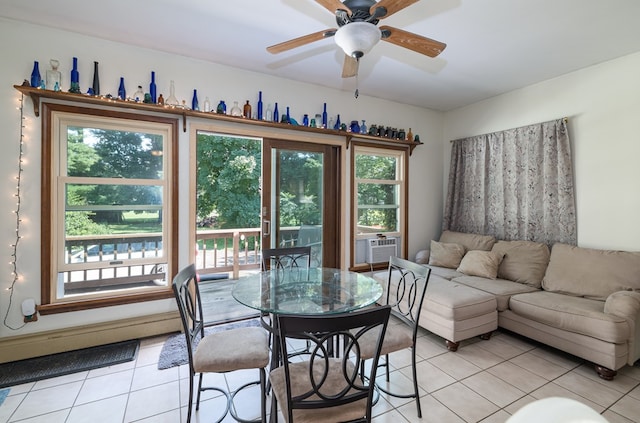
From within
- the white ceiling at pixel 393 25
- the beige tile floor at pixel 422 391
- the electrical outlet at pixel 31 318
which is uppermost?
the white ceiling at pixel 393 25

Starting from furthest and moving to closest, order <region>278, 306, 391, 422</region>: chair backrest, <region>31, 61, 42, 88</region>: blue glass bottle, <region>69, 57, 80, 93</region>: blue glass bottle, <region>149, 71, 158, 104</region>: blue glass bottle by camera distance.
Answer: <region>149, 71, 158, 104</region>: blue glass bottle < <region>69, 57, 80, 93</region>: blue glass bottle < <region>31, 61, 42, 88</region>: blue glass bottle < <region>278, 306, 391, 422</region>: chair backrest

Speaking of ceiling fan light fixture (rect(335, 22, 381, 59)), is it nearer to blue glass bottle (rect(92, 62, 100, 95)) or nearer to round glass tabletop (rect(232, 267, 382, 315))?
round glass tabletop (rect(232, 267, 382, 315))

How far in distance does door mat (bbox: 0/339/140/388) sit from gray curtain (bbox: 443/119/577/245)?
14.4ft

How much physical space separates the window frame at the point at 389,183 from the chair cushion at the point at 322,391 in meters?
2.53

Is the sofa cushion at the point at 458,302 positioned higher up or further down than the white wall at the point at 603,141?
further down

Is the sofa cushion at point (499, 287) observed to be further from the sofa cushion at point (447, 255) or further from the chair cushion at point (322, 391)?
the chair cushion at point (322, 391)

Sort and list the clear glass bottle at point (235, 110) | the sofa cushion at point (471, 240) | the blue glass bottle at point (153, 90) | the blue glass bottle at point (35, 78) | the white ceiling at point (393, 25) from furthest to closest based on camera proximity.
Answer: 1. the sofa cushion at point (471, 240)
2. the clear glass bottle at point (235, 110)
3. the blue glass bottle at point (153, 90)
4. the blue glass bottle at point (35, 78)
5. the white ceiling at point (393, 25)

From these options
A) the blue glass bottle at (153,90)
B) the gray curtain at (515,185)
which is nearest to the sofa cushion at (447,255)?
the gray curtain at (515,185)

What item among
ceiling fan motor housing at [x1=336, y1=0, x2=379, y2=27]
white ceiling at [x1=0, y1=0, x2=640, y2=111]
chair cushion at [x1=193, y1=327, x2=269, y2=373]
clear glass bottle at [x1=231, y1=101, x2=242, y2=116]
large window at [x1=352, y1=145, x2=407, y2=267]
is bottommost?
chair cushion at [x1=193, y1=327, x2=269, y2=373]

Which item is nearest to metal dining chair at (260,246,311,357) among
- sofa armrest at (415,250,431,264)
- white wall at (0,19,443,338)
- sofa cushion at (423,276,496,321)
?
white wall at (0,19,443,338)

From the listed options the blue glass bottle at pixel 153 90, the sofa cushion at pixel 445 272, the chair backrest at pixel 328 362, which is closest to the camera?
the chair backrest at pixel 328 362

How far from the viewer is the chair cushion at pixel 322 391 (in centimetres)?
132

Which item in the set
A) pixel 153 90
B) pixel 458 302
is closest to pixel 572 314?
pixel 458 302

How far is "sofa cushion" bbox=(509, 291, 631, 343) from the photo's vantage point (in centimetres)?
226
